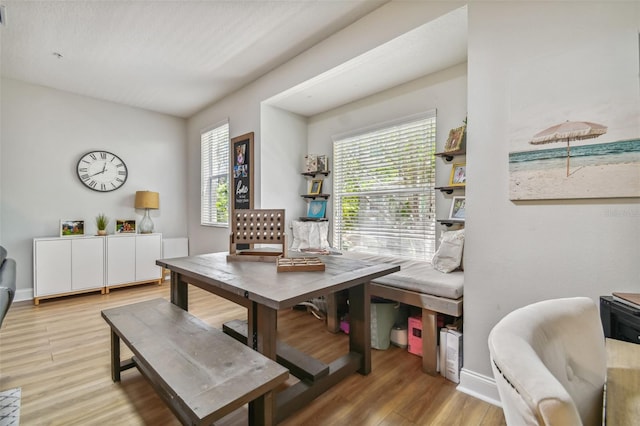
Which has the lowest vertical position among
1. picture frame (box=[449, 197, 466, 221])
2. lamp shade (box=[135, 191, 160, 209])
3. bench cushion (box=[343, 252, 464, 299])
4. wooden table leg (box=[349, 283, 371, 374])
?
wooden table leg (box=[349, 283, 371, 374])

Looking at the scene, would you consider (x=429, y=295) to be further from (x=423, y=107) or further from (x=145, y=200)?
(x=145, y=200)

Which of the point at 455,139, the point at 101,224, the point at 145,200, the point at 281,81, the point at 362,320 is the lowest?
the point at 362,320

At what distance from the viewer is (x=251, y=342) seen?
5.81 ft

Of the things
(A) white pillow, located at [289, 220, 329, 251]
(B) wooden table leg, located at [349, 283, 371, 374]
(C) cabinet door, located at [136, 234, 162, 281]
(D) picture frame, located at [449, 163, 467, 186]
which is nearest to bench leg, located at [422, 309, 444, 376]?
(B) wooden table leg, located at [349, 283, 371, 374]

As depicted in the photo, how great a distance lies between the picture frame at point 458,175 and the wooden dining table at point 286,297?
3.97ft

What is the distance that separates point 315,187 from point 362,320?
237 cm

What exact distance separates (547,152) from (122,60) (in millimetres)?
4067

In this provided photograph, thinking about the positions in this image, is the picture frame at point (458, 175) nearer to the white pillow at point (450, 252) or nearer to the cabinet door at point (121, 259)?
the white pillow at point (450, 252)

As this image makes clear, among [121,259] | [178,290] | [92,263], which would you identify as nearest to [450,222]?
[178,290]

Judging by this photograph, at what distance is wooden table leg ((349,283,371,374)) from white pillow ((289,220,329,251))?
1743mm

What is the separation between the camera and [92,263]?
385 cm

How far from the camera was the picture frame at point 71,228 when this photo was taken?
3.89 metres

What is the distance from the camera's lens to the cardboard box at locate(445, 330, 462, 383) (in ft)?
6.32

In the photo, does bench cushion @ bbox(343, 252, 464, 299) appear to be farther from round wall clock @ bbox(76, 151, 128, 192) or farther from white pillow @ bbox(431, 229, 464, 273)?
round wall clock @ bbox(76, 151, 128, 192)
